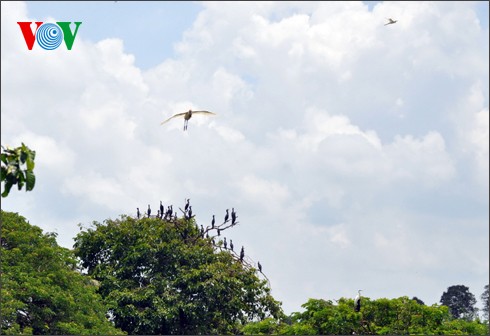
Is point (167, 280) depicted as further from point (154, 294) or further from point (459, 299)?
point (459, 299)

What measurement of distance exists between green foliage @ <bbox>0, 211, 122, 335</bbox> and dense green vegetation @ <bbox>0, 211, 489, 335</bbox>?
37 millimetres

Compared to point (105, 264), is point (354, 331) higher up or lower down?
lower down

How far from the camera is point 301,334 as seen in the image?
121ft

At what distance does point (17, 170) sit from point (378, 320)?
28231 millimetres

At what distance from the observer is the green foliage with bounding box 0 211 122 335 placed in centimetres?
3441

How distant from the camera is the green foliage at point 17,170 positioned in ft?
37.6

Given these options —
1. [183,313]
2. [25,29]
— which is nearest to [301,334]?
[183,313]

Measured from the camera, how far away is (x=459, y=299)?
79.1 meters

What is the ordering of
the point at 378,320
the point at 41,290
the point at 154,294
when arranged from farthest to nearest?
the point at 154,294, the point at 378,320, the point at 41,290

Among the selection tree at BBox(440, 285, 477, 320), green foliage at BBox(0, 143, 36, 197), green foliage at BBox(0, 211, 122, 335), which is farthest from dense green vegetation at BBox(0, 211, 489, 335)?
tree at BBox(440, 285, 477, 320)

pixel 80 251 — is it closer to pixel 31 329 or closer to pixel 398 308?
pixel 31 329

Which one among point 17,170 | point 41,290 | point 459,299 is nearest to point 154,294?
point 41,290

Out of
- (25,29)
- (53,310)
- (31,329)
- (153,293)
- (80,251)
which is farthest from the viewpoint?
(80,251)

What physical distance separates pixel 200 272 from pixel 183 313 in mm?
1919
